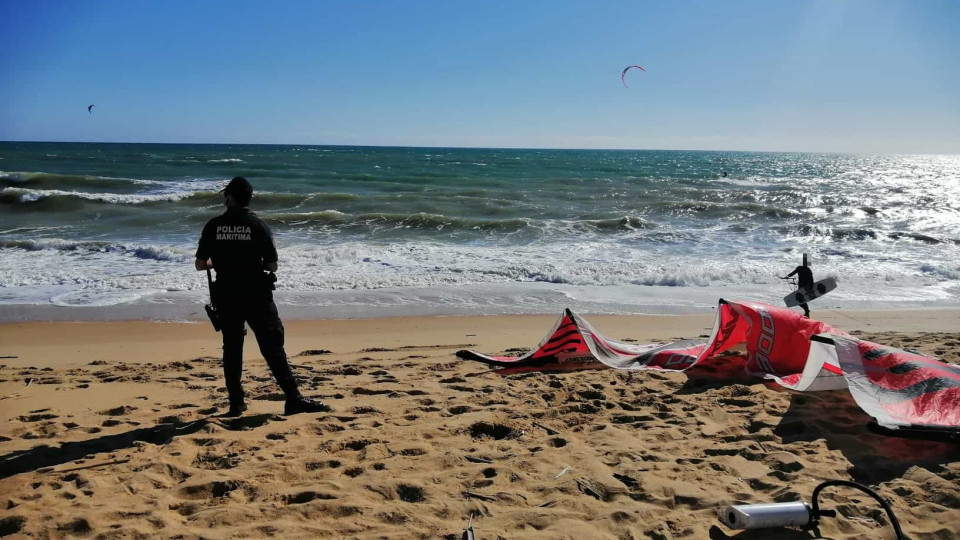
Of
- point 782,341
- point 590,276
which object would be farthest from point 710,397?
point 590,276

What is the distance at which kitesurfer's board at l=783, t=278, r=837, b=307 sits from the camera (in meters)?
5.73

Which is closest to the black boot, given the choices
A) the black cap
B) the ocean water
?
the black cap

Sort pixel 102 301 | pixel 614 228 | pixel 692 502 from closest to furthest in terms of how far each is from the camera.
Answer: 1. pixel 692 502
2. pixel 102 301
3. pixel 614 228

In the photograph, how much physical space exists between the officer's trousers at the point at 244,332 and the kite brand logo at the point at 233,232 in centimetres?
36

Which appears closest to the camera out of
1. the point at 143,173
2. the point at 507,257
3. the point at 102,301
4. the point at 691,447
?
the point at 691,447

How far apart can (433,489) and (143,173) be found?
33.1m

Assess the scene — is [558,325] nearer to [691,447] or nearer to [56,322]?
[691,447]

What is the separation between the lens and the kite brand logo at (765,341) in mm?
4988

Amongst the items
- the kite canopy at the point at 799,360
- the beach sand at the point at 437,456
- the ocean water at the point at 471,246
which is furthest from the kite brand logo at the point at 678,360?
the ocean water at the point at 471,246

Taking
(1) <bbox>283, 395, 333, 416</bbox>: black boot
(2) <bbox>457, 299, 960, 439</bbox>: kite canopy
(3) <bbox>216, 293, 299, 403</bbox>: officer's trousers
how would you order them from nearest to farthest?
(2) <bbox>457, 299, 960, 439</bbox>: kite canopy, (3) <bbox>216, 293, 299, 403</bbox>: officer's trousers, (1) <bbox>283, 395, 333, 416</bbox>: black boot

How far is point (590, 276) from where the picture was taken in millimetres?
10820

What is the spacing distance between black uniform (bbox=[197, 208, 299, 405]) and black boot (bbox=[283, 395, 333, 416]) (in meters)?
0.29

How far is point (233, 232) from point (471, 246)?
1069 cm

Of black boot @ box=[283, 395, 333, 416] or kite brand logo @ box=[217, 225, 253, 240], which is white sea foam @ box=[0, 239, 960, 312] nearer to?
black boot @ box=[283, 395, 333, 416]
